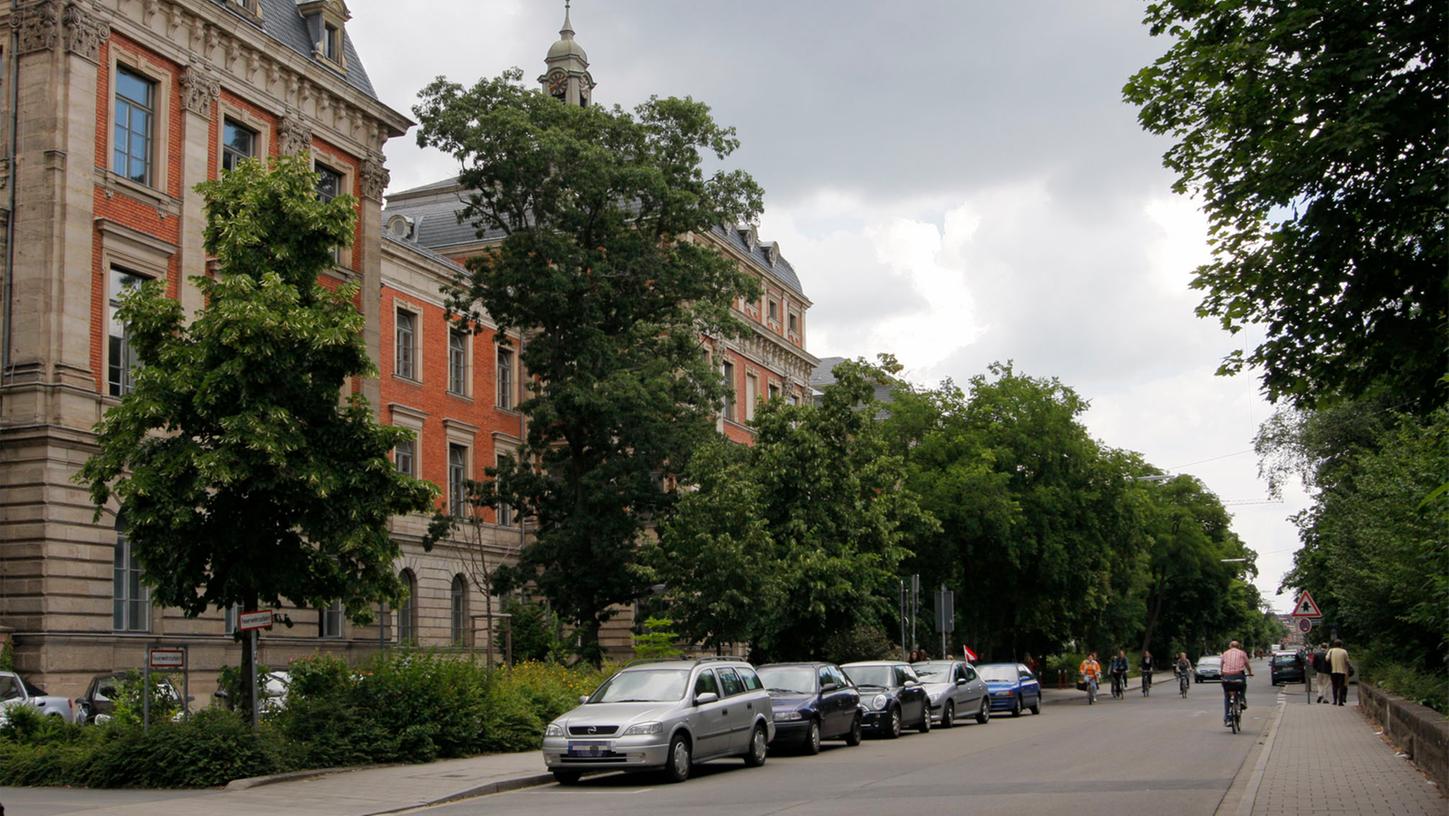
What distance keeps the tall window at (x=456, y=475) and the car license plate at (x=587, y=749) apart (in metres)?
30.0

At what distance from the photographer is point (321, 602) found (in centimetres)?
2055

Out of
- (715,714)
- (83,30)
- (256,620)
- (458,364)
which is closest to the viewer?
(256,620)

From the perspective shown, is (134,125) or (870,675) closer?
(870,675)

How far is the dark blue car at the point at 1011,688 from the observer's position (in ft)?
125

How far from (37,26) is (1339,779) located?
2706cm

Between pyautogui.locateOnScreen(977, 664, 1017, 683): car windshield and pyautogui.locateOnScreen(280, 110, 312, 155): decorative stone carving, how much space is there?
22.4m

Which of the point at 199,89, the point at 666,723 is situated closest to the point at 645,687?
the point at 666,723

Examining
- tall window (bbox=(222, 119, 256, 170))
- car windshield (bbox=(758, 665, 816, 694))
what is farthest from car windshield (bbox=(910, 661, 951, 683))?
tall window (bbox=(222, 119, 256, 170))

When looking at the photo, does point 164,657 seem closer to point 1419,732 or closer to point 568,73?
point 1419,732

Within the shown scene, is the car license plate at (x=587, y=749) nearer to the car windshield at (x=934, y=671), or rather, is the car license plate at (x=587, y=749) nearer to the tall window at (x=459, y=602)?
the car windshield at (x=934, y=671)

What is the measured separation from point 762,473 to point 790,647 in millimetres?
4725

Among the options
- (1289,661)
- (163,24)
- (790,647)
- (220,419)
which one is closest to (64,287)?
(163,24)

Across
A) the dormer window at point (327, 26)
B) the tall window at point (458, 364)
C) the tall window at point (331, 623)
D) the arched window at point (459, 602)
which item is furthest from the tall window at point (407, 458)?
the dormer window at point (327, 26)

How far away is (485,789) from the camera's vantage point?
17312 mm
